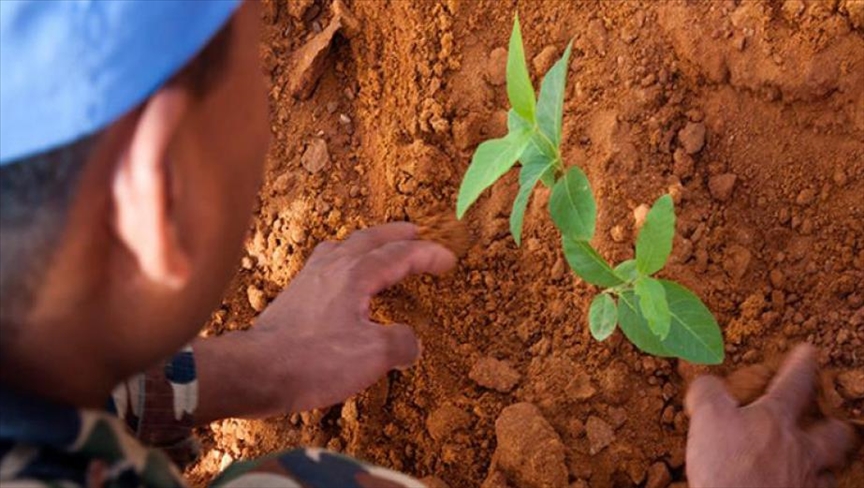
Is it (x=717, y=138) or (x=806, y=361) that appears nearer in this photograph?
(x=806, y=361)

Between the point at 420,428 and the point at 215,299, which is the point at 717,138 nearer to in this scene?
the point at 420,428

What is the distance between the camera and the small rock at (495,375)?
181 centimetres

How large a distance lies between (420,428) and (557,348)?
1.01ft

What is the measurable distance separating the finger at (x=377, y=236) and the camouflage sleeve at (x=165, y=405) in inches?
14.5

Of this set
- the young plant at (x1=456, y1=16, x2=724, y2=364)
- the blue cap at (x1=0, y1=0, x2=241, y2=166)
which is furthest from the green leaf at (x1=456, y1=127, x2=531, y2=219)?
the blue cap at (x1=0, y1=0, x2=241, y2=166)

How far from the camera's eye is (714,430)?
1.50 metres

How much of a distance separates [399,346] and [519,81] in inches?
26.1

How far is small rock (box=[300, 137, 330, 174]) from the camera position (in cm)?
206

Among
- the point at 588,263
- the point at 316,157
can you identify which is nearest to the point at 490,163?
the point at 588,263

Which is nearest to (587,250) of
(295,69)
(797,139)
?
(797,139)

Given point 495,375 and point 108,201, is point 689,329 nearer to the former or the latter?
point 495,375

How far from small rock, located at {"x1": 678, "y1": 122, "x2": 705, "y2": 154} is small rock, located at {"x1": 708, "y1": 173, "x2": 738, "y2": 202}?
0.21 feet

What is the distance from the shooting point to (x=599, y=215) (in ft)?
5.88

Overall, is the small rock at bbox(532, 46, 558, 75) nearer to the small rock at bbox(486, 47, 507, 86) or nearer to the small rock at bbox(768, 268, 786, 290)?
the small rock at bbox(486, 47, 507, 86)
